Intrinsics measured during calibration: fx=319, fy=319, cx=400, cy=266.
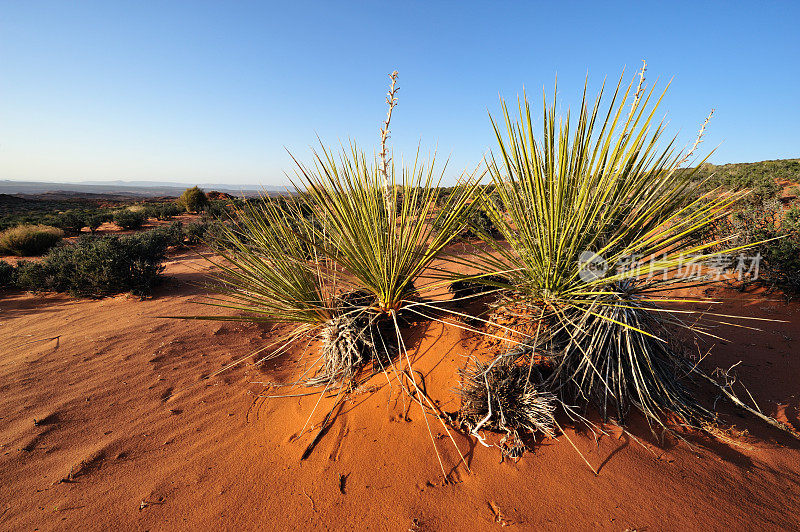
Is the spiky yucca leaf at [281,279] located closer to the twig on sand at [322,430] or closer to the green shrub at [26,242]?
the twig on sand at [322,430]

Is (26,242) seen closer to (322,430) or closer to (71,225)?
(71,225)

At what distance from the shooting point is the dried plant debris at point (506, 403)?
74.5 inches

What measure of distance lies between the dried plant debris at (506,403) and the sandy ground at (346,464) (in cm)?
11

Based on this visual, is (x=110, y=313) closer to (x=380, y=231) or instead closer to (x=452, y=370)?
(x=380, y=231)

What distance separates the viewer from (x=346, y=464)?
6.36 feet

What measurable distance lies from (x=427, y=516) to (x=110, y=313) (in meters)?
5.95

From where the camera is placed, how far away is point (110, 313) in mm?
5105

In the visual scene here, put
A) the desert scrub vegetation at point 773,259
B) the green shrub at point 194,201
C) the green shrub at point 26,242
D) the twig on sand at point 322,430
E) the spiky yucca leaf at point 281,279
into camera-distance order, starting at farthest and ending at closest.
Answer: the green shrub at point 194,201, the green shrub at point 26,242, the desert scrub vegetation at point 773,259, the spiky yucca leaf at point 281,279, the twig on sand at point 322,430

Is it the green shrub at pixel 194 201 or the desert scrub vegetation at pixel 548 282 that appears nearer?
the desert scrub vegetation at pixel 548 282

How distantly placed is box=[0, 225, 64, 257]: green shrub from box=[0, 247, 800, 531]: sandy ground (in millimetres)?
10981

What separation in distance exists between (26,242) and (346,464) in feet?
47.6

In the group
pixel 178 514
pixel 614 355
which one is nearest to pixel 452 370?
pixel 614 355

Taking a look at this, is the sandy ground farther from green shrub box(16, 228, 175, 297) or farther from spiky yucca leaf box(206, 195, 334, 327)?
green shrub box(16, 228, 175, 297)

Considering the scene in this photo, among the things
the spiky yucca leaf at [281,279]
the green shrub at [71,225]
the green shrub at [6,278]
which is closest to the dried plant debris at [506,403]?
the spiky yucca leaf at [281,279]
